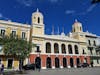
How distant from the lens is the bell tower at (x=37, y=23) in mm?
46875

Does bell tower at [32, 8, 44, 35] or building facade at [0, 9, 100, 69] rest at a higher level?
bell tower at [32, 8, 44, 35]

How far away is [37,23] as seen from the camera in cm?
4778

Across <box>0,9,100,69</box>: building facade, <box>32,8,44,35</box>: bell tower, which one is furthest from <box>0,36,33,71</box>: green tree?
<box>32,8,44,35</box>: bell tower

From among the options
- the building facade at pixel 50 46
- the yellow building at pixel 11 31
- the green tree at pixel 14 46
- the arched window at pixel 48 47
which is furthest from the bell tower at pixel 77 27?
the green tree at pixel 14 46

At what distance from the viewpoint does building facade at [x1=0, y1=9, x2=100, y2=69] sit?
43.4m

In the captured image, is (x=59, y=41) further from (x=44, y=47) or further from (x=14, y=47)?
(x=14, y=47)

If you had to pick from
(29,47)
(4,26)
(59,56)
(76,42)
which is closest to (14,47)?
(29,47)

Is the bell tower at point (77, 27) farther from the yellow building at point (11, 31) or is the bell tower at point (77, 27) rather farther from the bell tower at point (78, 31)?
the yellow building at point (11, 31)

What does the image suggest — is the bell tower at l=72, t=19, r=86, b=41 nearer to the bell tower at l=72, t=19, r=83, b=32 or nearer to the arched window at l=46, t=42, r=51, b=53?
the bell tower at l=72, t=19, r=83, b=32

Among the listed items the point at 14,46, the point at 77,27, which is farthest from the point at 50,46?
the point at 14,46

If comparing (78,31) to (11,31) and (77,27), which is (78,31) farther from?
(11,31)

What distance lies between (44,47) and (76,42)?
12320 millimetres

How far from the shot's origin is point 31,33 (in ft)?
151

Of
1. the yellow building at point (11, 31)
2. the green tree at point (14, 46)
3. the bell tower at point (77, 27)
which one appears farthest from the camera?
the bell tower at point (77, 27)
